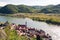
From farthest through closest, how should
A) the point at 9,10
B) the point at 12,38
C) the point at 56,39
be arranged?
the point at 9,10, the point at 56,39, the point at 12,38

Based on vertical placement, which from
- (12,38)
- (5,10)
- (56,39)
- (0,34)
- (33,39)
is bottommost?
(5,10)

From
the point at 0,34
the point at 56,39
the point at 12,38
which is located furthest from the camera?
the point at 56,39

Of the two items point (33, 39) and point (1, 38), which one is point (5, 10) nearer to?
point (33, 39)

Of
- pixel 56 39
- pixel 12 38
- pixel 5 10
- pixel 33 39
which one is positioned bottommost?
pixel 5 10

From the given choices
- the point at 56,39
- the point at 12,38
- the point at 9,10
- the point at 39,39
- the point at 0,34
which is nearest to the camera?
the point at 0,34

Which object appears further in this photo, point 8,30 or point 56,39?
point 56,39

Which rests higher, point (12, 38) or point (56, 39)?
point (12, 38)

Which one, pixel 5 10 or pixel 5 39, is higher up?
pixel 5 39

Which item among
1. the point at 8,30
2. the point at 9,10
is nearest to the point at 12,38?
the point at 8,30

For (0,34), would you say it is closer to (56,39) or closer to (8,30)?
(8,30)

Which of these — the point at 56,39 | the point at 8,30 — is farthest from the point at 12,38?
the point at 56,39
